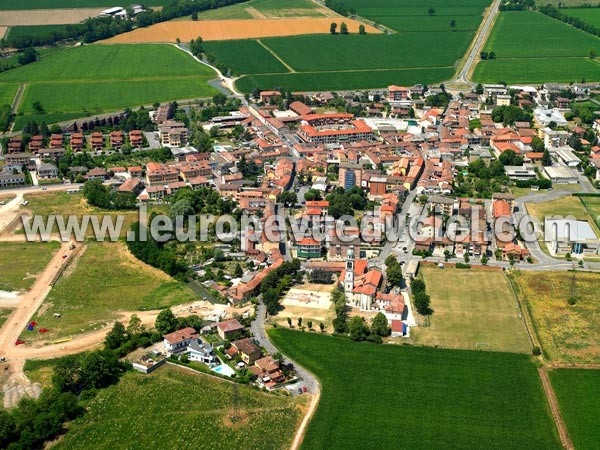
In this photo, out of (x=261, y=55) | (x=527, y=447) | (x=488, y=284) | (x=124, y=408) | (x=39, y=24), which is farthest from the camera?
(x=39, y=24)

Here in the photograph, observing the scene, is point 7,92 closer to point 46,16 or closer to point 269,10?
point 46,16

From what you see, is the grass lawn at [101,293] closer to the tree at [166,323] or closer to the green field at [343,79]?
the tree at [166,323]

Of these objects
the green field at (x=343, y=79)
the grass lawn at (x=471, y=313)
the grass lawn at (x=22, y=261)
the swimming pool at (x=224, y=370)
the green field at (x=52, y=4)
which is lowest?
the swimming pool at (x=224, y=370)

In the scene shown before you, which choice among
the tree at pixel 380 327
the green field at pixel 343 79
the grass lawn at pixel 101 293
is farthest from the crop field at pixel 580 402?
the green field at pixel 343 79

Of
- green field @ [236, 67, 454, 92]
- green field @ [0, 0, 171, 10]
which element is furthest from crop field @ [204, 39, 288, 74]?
green field @ [0, 0, 171, 10]

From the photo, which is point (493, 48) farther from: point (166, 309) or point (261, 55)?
point (166, 309)

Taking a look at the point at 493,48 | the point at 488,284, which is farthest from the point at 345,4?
the point at 488,284

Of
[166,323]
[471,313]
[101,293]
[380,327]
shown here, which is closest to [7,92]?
[101,293]
